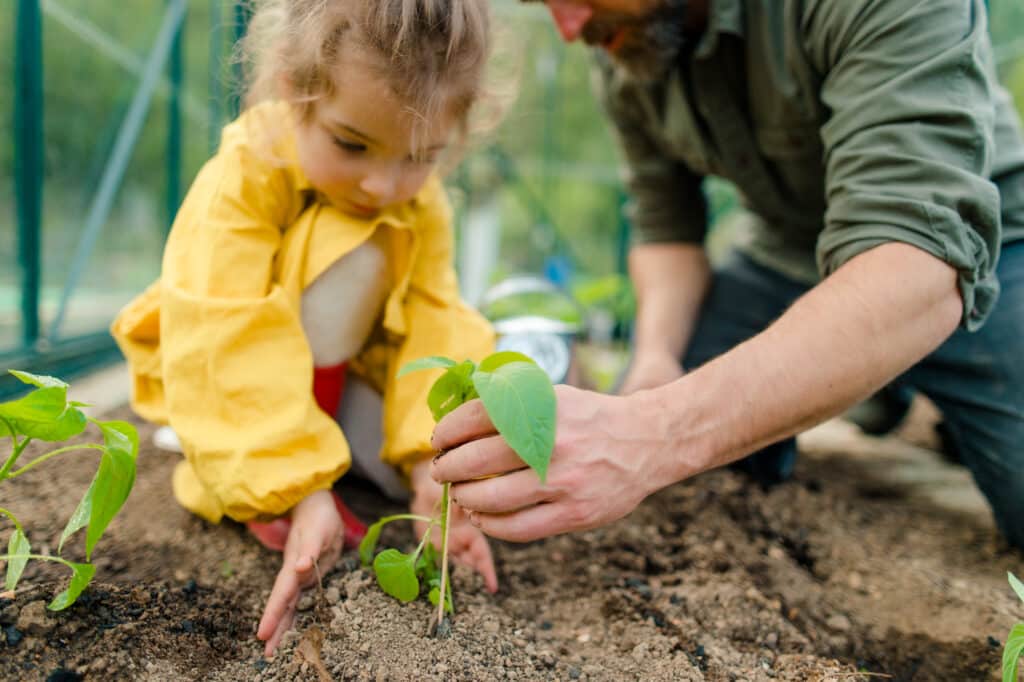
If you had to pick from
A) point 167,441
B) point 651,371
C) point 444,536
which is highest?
point 444,536

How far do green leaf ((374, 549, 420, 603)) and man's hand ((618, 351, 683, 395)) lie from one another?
2.68 ft

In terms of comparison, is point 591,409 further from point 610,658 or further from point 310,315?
point 310,315

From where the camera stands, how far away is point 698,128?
1.58 metres

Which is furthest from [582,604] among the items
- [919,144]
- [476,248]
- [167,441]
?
[476,248]

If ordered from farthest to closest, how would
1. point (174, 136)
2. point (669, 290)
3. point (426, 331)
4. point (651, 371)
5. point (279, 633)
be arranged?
point (174, 136), point (669, 290), point (651, 371), point (426, 331), point (279, 633)

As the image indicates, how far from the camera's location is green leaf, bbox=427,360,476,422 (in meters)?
0.80

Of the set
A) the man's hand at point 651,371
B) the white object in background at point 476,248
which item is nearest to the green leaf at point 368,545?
the man's hand at point 651,371

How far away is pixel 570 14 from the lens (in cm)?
135

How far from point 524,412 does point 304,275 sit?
594 mm

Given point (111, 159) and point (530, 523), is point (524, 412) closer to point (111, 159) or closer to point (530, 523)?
point (530, 523)

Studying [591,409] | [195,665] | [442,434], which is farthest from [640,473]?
[195,665]

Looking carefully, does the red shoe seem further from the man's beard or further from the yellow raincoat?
the man's beard

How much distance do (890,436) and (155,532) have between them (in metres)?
1.91

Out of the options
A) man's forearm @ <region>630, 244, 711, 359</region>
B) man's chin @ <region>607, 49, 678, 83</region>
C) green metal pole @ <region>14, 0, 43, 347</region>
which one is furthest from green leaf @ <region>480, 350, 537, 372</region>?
green metal pole @ <region>14, 0, 43, 347</region>
